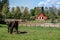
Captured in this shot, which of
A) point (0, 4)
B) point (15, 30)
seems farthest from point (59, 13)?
point (15, 30)

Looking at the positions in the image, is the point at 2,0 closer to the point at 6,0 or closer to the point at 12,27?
the point at 6,0

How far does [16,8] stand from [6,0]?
12.3 m

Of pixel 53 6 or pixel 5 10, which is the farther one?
pixel 53 6

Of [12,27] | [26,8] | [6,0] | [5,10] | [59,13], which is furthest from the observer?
[6,0]

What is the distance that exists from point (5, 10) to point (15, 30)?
56.3 metres

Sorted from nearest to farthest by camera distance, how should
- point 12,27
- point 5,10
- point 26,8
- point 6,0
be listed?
point 12,27, point 5,10, point 26,8, point 6,0

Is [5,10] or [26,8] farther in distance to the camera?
[26,8]

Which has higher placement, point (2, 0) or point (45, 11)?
point (2, 0)

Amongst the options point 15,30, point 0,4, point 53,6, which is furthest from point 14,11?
point 15,30

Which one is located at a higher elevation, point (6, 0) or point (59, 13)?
point (6, 0)

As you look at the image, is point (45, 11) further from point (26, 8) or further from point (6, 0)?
point (6, 0)

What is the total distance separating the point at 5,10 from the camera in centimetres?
7950

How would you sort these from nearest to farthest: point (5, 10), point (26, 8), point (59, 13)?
point (5, 10)
point (59, 13)
point (26, 8)

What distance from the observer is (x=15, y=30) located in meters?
24.2
